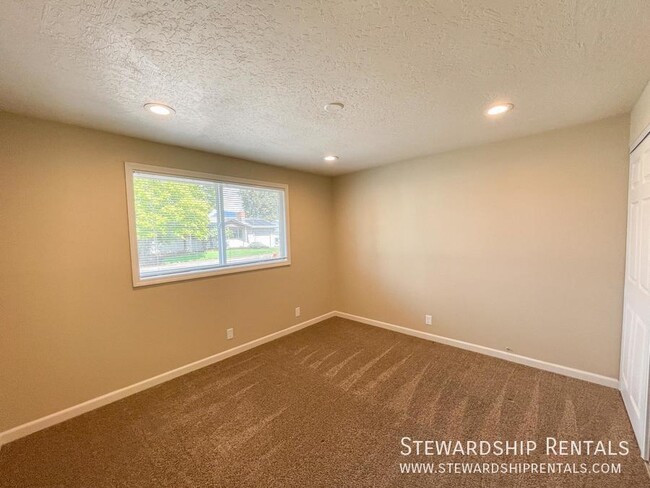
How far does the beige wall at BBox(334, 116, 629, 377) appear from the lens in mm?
2377

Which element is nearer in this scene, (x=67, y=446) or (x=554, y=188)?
(x=67, y=446)

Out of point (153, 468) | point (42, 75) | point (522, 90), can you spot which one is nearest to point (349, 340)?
point (153, 468)

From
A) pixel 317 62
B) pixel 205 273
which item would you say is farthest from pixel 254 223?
pixel 317 62

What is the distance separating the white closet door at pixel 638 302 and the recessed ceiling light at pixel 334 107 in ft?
6.62

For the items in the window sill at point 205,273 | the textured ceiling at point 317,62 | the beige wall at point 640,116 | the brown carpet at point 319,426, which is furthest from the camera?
the window sill at point 205,273

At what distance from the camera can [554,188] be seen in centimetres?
257

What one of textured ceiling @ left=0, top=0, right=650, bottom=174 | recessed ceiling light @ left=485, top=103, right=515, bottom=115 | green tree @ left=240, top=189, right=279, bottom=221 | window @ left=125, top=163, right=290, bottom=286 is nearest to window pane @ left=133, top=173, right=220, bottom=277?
window @ left=125, top=163, right=290, bottom=286

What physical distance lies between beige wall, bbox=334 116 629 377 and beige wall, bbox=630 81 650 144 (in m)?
0.14

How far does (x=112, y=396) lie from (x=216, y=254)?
157cm

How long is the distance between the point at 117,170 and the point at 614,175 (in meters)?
4.29

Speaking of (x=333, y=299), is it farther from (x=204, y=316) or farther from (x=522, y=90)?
(x=522, y=90)

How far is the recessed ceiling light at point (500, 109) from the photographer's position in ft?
6.59

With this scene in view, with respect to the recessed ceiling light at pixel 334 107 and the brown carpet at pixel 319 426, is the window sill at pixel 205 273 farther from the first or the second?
the recessed ceiling light at pixel 334 107

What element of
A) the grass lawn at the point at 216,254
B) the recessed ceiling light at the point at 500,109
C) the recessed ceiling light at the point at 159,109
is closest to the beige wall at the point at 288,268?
the grass lawn at the point at 216,254
